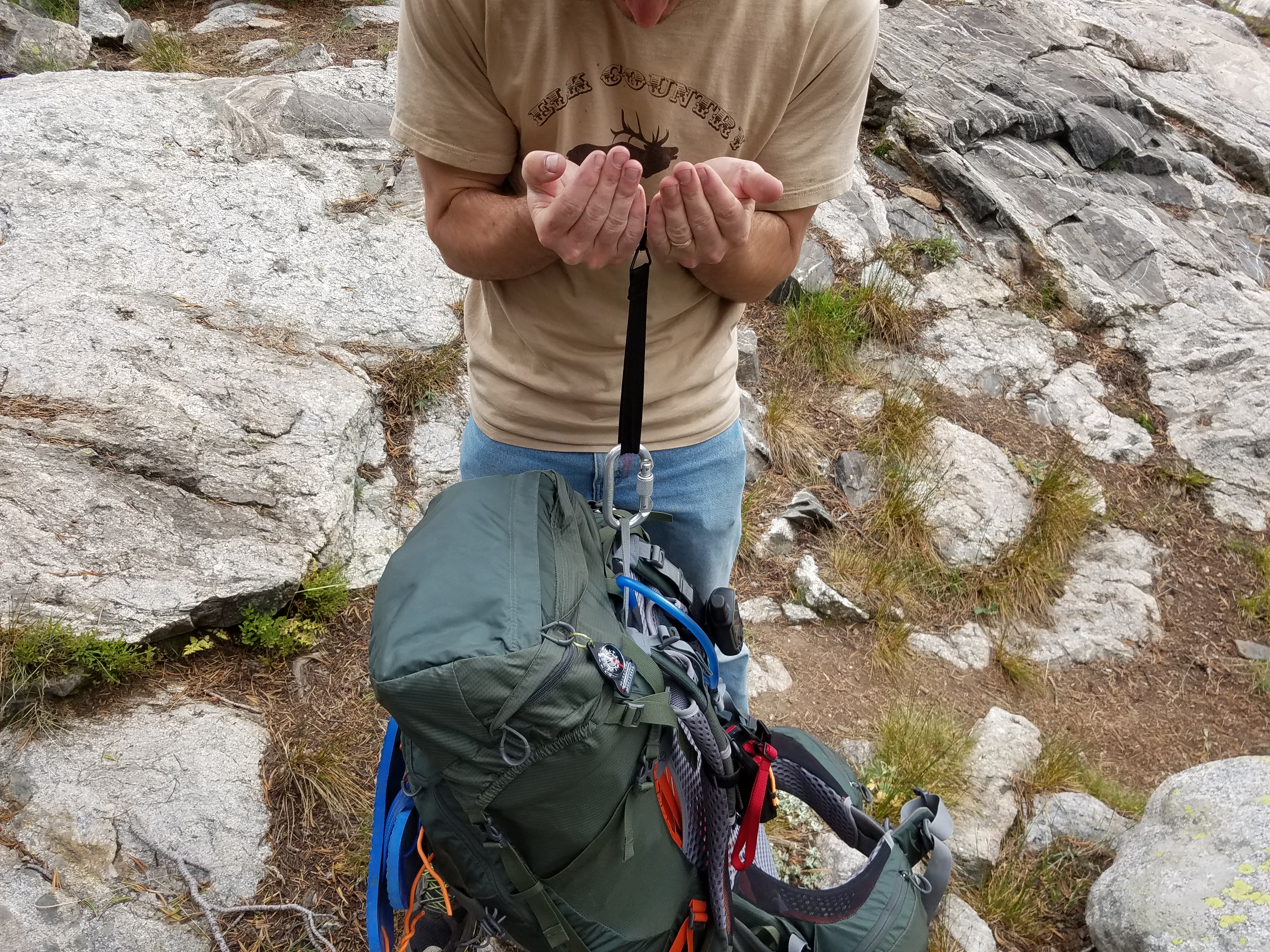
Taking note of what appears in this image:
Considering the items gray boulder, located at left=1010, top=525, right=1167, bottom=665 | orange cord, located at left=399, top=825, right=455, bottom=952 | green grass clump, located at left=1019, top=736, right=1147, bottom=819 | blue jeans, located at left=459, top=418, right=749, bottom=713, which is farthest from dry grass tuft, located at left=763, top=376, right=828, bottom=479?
orange cord, located at left=399, top=825, right=455, bottom=952

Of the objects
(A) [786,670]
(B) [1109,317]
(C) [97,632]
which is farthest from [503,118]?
(B) [1109,317]

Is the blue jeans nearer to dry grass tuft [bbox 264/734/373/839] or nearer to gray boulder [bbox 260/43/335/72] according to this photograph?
dry grass tuft [bbox 264/734/373/839]

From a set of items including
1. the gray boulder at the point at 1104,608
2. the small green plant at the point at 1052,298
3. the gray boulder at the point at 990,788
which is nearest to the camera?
the gray boulder at the point at 990,788

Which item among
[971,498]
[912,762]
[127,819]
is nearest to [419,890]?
[127,819]

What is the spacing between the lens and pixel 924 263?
6891 mm

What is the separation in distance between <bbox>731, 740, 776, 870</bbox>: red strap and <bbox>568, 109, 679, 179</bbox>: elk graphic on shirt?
48.6 inches

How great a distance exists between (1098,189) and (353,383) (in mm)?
7376

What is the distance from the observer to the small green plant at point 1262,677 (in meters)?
4.71

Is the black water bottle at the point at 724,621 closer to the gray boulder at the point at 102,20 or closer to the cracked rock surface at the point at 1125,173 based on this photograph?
the cracked rock surface at the point at 1125,173

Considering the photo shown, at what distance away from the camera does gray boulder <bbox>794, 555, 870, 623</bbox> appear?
4395 mm

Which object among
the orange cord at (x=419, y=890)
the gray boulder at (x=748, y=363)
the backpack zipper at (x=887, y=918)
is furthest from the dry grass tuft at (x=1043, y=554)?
the orange cord at (x=419, y=890)

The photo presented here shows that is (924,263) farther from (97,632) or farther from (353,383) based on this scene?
(97,632)

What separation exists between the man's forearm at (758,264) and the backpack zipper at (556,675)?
30.3 inches

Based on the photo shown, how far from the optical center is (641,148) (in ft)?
5.26
